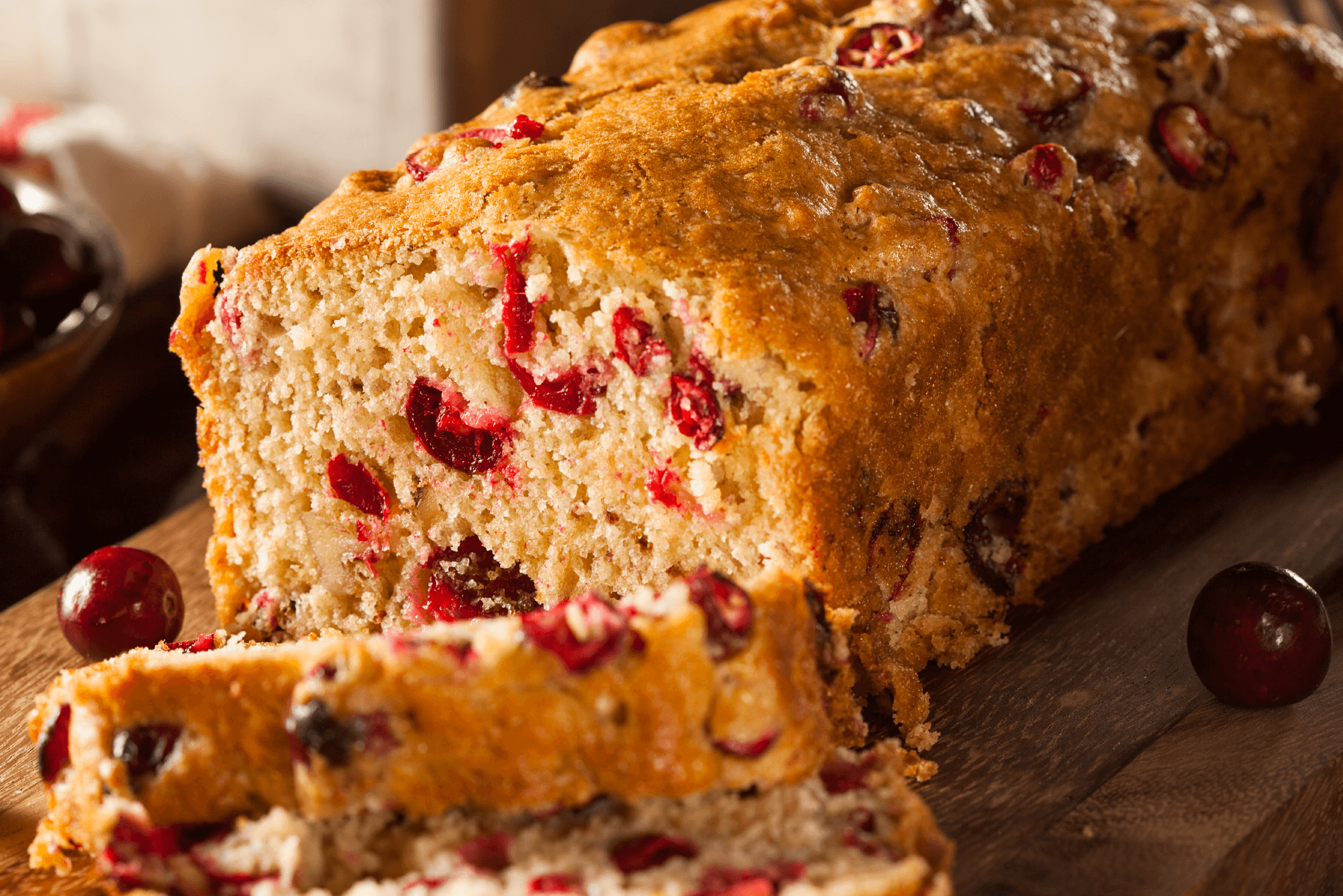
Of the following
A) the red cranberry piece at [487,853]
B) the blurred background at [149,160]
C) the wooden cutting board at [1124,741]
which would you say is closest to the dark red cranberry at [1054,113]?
the wooden cutting board at [1124,741]

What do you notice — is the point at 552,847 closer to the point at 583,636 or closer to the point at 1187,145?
the point at 583,636

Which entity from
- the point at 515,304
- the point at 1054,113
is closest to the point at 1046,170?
the point at 1054,113

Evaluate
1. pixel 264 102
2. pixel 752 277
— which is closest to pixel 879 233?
pixel 752 277

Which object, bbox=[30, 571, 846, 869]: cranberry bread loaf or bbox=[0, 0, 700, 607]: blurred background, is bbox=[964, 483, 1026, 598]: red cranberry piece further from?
bbox=[0, 0, 700, 607]: blurred background

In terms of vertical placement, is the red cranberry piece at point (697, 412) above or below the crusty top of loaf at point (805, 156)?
below

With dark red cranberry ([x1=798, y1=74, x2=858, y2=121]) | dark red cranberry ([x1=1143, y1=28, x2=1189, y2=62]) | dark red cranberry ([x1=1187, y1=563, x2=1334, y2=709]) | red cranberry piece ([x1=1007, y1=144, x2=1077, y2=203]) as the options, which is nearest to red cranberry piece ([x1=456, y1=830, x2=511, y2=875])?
dark red cranberry ([x1=1187, y1=563, x2=1334, y2=709])

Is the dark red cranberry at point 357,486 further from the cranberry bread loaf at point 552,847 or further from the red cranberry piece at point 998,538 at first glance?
the red cranberry piece at point 998,538

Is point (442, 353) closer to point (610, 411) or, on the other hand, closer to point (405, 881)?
point (610, 411)
